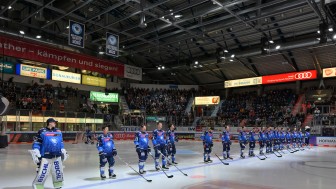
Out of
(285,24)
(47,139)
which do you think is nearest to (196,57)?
(285,24)

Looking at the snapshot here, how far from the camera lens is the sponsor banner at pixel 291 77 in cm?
3456

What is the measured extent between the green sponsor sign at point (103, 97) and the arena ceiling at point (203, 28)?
213 inches

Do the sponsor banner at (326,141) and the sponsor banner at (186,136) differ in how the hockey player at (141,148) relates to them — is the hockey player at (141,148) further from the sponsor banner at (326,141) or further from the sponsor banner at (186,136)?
the sponsor banner at (186,136)

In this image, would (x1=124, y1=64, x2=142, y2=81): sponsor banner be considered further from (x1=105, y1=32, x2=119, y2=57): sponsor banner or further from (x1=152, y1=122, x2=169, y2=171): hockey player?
(x1=152, y1=122, x2=169, y2=171): hockey player

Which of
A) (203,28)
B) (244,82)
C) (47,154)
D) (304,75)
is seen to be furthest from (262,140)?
(244,82)

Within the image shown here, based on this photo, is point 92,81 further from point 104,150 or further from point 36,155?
point 36,155

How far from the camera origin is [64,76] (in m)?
31.0

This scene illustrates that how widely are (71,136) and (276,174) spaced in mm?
22070

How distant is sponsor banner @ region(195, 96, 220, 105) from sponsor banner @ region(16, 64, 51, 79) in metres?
20.8

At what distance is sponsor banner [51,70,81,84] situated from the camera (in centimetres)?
3045

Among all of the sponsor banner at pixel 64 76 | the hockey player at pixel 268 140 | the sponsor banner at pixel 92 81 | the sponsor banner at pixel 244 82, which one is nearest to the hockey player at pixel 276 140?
the hockey player at pixel 268 140

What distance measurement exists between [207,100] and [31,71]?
909 inches

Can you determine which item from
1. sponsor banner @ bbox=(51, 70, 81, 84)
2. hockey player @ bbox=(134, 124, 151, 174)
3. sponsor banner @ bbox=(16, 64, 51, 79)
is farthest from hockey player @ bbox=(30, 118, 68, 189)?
sponsor banner @ bbox=(51, 70, 81, 84)

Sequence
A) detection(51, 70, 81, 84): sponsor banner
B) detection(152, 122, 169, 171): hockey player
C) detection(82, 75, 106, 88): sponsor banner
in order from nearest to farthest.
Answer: detection(152, 122, 169, 171): hockey player → detection(51, 70, 81, 84): sponsor banner → detection(82, 75, 106, 88): sponsor banner
